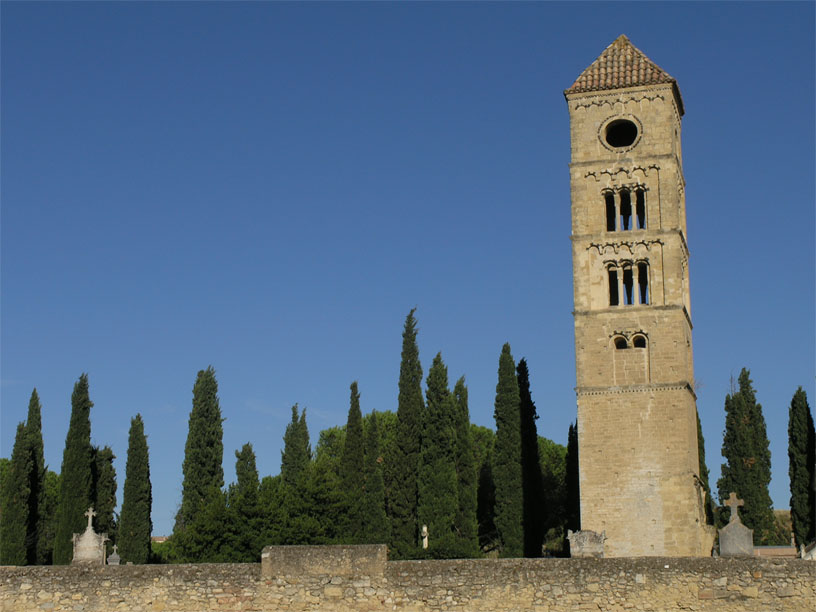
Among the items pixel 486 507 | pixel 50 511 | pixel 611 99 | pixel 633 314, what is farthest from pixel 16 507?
pixel 611 99

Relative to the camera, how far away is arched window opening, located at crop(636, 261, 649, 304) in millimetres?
37688

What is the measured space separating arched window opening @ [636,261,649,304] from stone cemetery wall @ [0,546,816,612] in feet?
66.5

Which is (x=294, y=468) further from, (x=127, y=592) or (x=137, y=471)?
(x=127, y=592)

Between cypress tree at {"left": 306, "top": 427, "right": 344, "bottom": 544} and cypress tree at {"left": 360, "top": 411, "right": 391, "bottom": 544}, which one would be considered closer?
cypress tree at {"left": 306, "top": 427, "right": 344, "bottom": 544}

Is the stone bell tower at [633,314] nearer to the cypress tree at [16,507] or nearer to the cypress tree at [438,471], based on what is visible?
the cypress tree at [438,471]

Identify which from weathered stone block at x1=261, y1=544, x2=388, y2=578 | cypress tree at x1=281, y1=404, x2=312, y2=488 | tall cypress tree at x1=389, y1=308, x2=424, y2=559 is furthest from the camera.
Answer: cypress tree at x1=281, y1=404, x2=312, y2=488

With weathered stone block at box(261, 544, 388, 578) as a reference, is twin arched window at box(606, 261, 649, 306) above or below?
above

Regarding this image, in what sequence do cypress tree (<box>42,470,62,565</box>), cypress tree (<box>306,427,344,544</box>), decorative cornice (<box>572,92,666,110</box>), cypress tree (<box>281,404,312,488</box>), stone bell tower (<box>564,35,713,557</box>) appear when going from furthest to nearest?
cypress tree (<box>281,404,312,488</box>) < cypress tree (<box>42,470,62,565</box>) < cypress tree (<box>306,427,344,544</box>) < decorative cornice (<box>572,92,666,110</box>) < stone bell tower (<box>564,35,713,557</box>)

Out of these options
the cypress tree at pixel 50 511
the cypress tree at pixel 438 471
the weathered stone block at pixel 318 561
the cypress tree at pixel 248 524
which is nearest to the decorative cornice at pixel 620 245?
the cypress tree at pixel 438 471

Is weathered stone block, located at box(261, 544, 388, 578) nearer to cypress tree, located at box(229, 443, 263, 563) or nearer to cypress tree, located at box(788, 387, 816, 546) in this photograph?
cypress tree, located at box(229, 443, 263, 563)

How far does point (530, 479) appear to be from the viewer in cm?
4609

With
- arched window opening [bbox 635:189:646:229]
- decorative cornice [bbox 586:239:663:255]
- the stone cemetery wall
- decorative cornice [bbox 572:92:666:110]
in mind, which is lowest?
the stone cemetery wall

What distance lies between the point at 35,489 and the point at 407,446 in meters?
15.6

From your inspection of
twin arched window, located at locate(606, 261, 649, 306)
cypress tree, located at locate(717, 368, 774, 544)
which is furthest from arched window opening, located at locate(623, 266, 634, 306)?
cypress tree, located at locate(717, 368, 774, 544)
